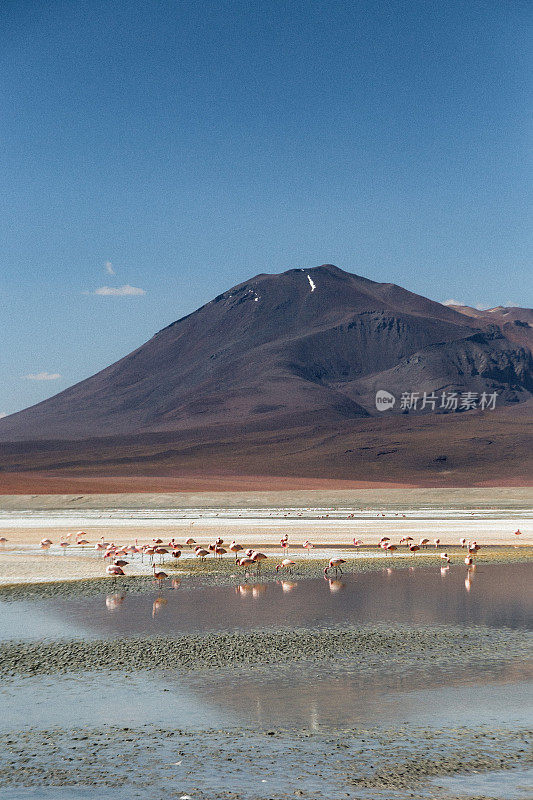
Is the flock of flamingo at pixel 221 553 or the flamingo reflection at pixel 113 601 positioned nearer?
the flamingo reflection at pixel 113 601

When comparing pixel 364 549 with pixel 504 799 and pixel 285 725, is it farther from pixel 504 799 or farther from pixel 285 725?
pixel 504 799

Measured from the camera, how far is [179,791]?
8.12 meters

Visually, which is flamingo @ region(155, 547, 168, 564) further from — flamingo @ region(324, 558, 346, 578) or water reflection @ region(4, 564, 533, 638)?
flamingo @ region(324, 558, 346, 578)

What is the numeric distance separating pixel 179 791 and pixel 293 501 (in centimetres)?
5708

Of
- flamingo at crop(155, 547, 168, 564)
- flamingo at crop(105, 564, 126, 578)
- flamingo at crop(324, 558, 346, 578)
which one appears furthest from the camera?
flamingo at crop(155, 547, 168, 564)

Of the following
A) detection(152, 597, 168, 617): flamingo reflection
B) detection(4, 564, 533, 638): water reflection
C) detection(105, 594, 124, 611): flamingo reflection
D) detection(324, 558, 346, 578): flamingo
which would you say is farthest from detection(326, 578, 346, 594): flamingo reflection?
detection(105, 594, 124, 611): flamingo reflection

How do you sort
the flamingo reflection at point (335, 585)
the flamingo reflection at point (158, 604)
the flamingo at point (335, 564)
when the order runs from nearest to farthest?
the flamingo reflection at point (158, 604) < the flamingo reflection at point (335, 585) < the flamingo at point (335, 564)

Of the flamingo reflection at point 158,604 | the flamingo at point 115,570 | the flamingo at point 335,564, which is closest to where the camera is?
the flamingo reflection at point 158,604

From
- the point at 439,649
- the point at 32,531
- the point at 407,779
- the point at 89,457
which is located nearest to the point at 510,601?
the point at 439,649

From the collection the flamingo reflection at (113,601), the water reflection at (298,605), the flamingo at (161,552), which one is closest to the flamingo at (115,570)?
the water reflection at (298,605)

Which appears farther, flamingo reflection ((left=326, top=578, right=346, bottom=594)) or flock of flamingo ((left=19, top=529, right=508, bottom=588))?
flock of flamingo ((left=19, top=529, right=508, bottom=588))

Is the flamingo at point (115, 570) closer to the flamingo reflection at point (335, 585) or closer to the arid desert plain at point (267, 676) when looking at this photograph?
the arid desert plain at point (267, 676)

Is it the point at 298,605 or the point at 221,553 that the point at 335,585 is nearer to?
the point at 298,605

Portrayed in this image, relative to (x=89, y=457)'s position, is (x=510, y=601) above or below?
below
